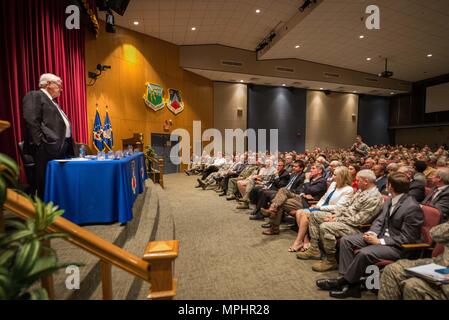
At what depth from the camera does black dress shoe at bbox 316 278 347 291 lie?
90.2 inches

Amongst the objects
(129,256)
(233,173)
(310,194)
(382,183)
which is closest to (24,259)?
(129,256)

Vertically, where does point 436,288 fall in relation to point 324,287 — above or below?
above

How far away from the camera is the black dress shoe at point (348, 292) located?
2221 mm

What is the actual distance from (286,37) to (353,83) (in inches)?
244

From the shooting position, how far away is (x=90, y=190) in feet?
8.16

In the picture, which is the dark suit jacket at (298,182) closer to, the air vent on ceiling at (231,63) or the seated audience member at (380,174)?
the seated audience member at (380,174)

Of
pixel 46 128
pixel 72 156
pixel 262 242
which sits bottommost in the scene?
pixel 262 242

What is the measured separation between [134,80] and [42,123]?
6.75 metres

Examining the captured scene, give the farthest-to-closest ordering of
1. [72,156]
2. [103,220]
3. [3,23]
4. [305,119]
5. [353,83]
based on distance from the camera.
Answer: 1. [305,119]
2. [353,83]
3. [3,23]
4. [72,156]
5. [103,220]

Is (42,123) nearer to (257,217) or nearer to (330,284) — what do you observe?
(330,284)
